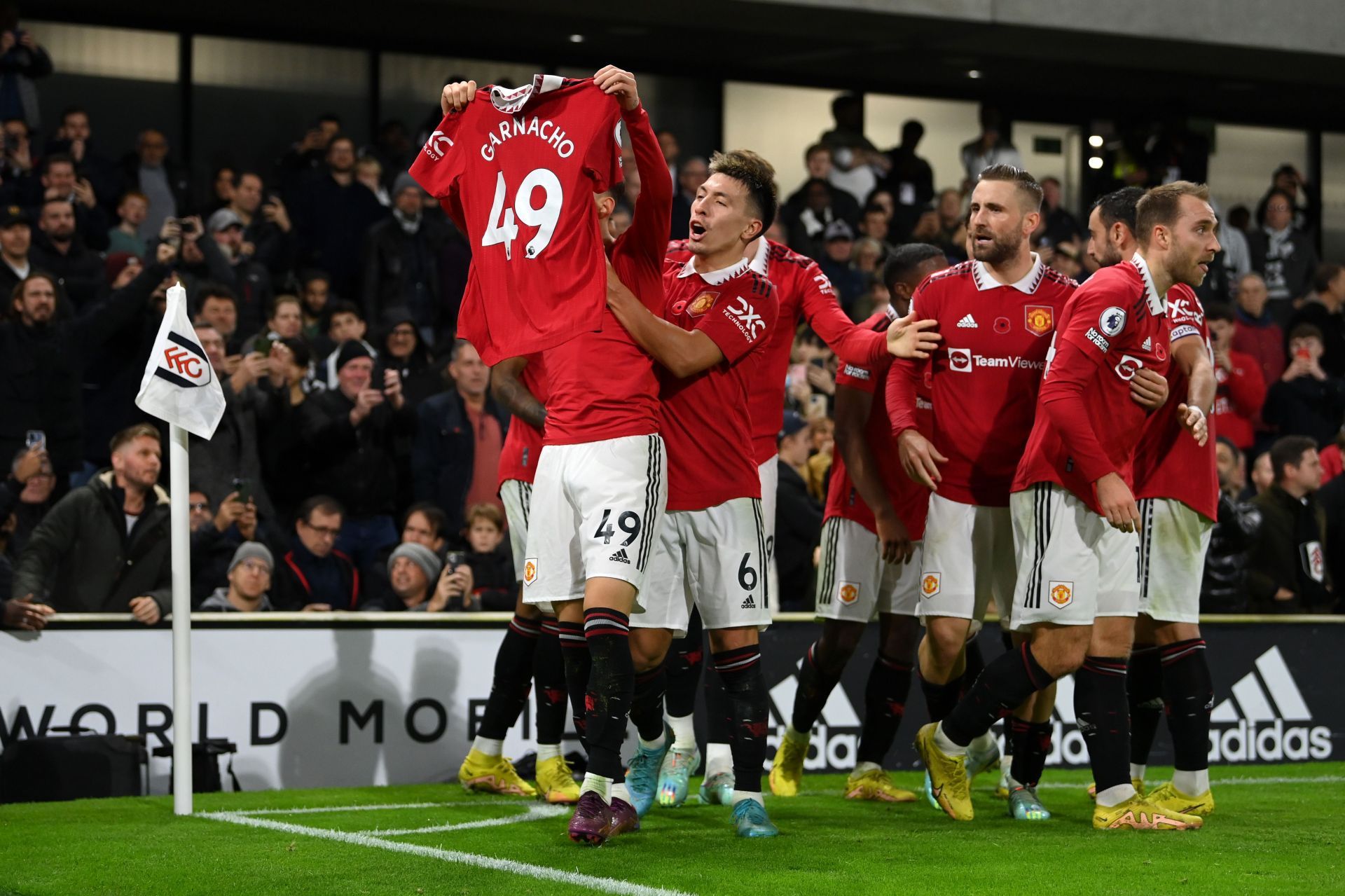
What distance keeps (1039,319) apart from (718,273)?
53.2 inches

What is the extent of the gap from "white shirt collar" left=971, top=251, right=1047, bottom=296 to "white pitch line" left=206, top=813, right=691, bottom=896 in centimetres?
299

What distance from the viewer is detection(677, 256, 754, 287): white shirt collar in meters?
6.46

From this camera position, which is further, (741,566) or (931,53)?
(931,53)

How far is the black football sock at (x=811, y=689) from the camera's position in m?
7.67

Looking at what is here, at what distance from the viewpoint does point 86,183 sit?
39.9 feet

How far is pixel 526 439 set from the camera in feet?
24.1

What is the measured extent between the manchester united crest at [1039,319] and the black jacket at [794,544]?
12.3 feet

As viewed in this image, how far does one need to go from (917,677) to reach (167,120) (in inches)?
375

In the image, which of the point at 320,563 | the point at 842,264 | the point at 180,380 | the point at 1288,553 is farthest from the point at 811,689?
the point at 842,264

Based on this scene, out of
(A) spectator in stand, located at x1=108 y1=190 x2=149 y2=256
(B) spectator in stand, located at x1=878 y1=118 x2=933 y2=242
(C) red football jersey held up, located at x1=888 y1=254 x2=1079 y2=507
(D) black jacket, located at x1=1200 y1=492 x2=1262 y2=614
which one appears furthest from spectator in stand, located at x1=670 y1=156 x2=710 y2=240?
(C) red football jersey held up, located at x1=888 y1=254 x2=1079 y2=507

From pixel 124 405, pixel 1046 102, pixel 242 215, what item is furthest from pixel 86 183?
pixel 1046 102

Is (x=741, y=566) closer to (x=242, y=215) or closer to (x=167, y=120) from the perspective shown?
(x=242, y=215)

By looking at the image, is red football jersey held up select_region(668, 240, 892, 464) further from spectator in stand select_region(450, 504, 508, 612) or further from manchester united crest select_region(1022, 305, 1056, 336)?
spectator in stand select_region(450, 504, 508, 612)

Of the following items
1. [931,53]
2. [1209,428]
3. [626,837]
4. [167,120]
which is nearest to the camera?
[626,837]
